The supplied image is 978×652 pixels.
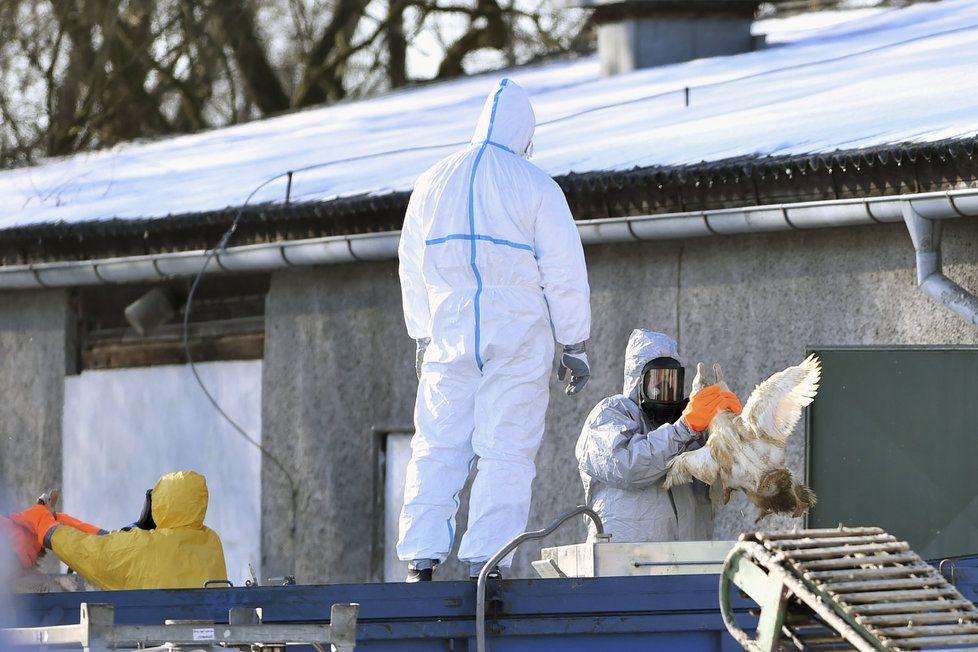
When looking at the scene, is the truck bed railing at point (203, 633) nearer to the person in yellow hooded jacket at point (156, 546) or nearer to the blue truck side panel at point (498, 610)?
the blue truck side panel at point (498, 610)

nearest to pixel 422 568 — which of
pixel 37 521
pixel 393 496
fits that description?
pixel 37 521

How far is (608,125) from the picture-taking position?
1139 cm

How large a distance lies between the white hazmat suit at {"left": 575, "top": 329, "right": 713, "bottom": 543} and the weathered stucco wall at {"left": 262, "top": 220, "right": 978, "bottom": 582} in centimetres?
205

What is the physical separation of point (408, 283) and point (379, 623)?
1891mm

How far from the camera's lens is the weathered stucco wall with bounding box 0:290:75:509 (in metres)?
12.6

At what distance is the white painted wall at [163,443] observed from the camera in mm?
11727

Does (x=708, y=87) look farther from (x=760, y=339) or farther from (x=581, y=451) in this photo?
(x=581, y=451)

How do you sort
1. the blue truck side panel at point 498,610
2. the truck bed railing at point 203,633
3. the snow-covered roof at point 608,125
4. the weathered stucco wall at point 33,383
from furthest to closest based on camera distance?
1. the weathered stucco wall at point 33,383
2. the snow-covered roof at point 608,125
3. the blue truck side panel at point 498,610
4. the truck bed railing at point 203,633

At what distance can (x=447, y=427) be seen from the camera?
259 inches

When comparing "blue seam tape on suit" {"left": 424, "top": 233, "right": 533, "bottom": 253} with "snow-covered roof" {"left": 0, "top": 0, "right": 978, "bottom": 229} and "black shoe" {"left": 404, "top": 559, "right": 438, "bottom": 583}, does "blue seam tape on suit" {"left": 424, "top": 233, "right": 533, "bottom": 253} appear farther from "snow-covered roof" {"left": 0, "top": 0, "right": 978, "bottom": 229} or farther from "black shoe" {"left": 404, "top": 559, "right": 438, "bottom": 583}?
"snow-covered roof" {"left": 0, "top": 0, "right": 978, "bottom": 229}

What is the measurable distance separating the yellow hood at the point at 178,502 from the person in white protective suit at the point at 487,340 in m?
0.72

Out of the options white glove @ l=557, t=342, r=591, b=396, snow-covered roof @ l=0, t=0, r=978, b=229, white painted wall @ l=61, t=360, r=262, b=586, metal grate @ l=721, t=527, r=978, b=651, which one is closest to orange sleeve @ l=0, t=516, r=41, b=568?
white glove @ l=557, t=342, r=591, b=396

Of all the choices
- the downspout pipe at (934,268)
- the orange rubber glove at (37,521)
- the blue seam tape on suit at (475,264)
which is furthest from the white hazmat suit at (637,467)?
the orange rubber glove at (37,521)

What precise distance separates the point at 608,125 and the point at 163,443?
3.45 metres
